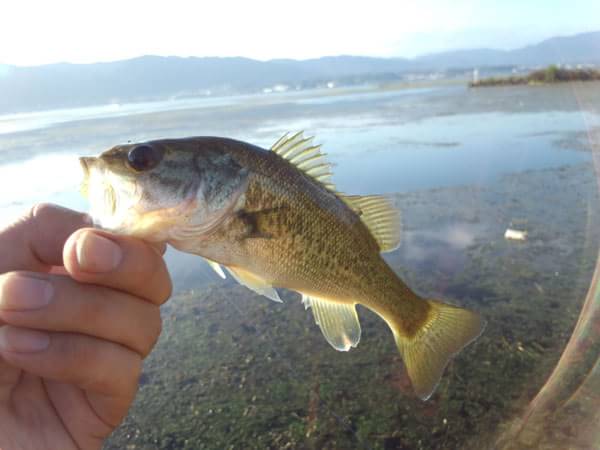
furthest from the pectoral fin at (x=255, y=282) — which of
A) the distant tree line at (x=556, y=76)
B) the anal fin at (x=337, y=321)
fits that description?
the distant tree line at (x=556, y=76)

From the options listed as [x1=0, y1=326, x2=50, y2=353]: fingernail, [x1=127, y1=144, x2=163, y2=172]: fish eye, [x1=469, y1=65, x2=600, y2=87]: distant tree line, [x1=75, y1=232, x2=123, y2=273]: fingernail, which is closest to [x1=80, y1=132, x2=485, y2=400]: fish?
[x1=127, y1=144, x2=163, y2=172]: fish eye

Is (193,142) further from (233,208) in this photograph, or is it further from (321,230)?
(321,230)

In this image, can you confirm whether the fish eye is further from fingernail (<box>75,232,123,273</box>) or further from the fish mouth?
fingernail (<box>75,232,123,273</box>)

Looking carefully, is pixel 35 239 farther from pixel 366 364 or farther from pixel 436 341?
pixel 366 364

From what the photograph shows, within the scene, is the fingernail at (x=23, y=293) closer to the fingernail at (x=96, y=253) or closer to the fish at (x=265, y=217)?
the fingernail at (x=96, y=253)

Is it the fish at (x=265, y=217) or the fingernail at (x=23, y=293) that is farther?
the fish at (x=265, y=217)
